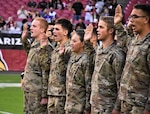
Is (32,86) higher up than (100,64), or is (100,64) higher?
(100,64)

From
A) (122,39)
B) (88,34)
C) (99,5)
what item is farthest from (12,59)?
(122,39)

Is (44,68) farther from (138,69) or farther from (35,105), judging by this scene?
(138,69)

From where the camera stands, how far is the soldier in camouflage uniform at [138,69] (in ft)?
21.4

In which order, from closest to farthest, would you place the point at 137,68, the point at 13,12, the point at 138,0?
the point at 137,68 → the point at 138,0 → the point at 13,12

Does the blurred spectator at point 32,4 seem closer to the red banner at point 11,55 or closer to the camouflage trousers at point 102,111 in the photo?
the red banner at point 11,55

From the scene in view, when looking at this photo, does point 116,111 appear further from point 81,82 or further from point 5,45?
point 5,45

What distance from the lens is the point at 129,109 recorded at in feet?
21.9

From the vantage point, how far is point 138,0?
30.0m

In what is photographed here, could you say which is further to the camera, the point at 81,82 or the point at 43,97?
the point at 43,97

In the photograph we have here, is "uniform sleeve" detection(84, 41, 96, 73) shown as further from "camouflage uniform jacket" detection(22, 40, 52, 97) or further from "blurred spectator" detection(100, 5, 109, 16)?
"blurred spectator" detection(100, 5, 109, 16)

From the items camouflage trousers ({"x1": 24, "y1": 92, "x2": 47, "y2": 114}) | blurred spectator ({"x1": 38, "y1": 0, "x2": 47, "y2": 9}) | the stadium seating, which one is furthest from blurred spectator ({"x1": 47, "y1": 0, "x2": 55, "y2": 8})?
camouflage trousers ({"x1": 24, "y1": 92, "x2": 47, "y2": 114})

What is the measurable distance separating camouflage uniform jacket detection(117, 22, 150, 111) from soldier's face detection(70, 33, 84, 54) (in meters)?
1.74

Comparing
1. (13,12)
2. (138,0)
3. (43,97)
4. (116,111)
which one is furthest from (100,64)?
(13,12)

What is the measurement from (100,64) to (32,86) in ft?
7.99
